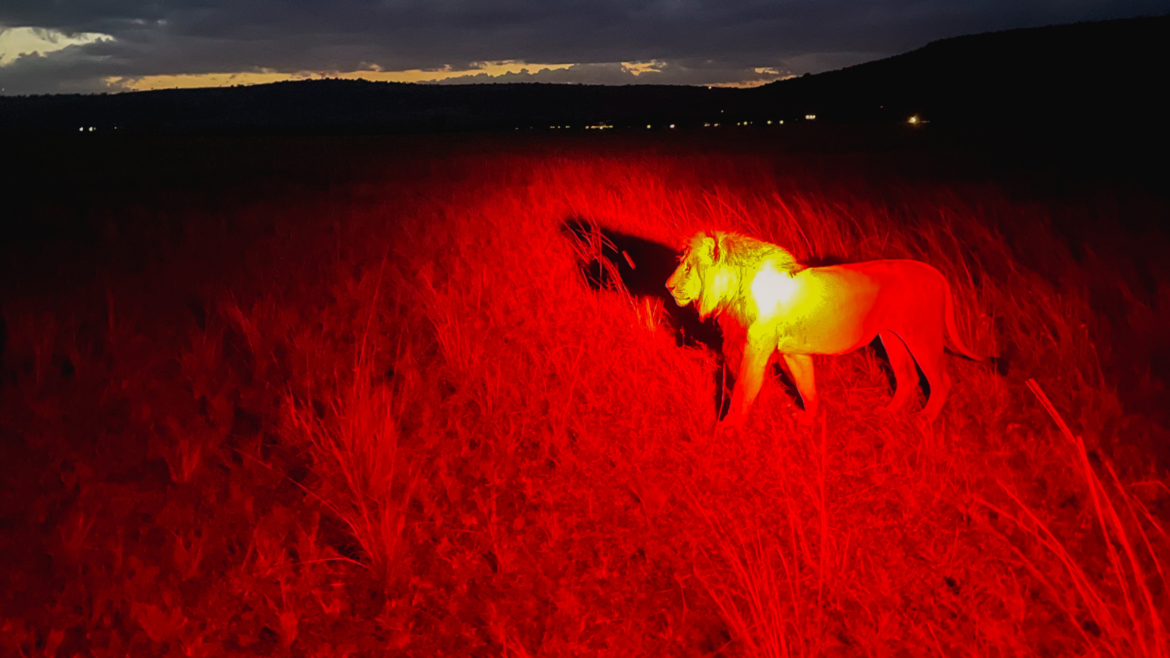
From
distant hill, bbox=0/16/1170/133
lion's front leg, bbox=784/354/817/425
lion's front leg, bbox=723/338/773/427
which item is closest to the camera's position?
lion's front leg, bbox=723/338/773/427

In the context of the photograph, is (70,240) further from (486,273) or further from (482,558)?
(482,558)

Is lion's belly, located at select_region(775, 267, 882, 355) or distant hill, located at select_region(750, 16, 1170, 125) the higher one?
distant hill, located at select_region(750, 16, 1170, 125)

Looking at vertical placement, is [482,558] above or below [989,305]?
below

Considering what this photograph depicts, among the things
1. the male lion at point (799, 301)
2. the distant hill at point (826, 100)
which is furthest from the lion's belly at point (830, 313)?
the distant hill at point (826, 100)

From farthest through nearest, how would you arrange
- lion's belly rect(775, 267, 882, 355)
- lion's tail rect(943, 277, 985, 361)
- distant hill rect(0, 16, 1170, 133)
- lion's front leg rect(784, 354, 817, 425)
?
distant hill rect(0, 16, 1170, 133) → lion's front leg rect(784, 354, 817, 425) → lion's tail rect(943, 277, 985, 361) → lion's belly rect(775, 267, 882, 355)

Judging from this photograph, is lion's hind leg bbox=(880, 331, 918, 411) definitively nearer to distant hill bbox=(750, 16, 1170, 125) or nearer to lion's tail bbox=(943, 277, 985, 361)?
lion's tail bbox=(943, 277, 985, 361)

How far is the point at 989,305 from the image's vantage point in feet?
18.7

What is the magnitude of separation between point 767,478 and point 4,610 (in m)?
2.91

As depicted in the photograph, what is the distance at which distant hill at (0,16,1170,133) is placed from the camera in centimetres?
7944

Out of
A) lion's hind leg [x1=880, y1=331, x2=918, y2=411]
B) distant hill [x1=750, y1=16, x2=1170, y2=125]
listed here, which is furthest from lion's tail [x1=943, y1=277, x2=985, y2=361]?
distant hill [x1=750, y1=16, x2=1170, y2=125]

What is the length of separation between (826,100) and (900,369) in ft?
487

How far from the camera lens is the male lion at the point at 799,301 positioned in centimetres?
322

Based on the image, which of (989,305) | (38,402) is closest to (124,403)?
(38,402)

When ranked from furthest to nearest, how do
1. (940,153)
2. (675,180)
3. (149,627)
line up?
(940,153) → (675,180) → (149,627)
